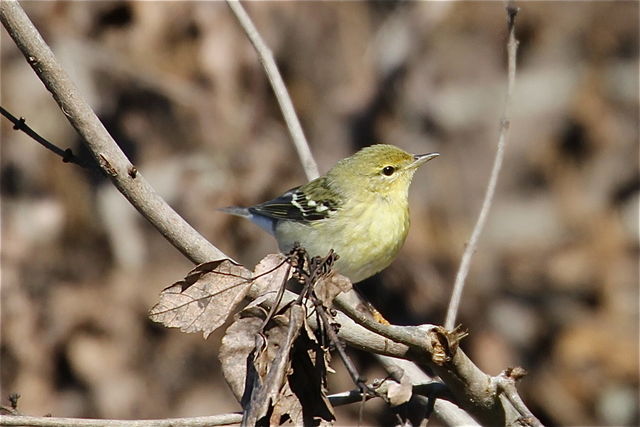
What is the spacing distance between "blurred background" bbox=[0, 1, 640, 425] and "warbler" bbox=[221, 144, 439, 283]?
4.31ft

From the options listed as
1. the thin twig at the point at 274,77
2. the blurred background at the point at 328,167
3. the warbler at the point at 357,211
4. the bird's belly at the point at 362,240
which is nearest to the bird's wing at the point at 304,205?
the warbler at the point at 357,211

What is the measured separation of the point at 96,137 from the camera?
2.64 metres

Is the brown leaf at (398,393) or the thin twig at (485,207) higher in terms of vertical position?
the thin twig at (485,207)

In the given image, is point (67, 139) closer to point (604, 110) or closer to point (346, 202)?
point (346, 202)

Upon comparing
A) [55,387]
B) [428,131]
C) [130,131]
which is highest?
[428,131]

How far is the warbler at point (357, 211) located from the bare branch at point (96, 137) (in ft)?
8.09

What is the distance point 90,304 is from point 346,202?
317 centimetres

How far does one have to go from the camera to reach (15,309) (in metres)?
7.08

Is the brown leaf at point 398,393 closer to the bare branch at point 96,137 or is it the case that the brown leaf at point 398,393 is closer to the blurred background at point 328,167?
the bare branch at point 96,137

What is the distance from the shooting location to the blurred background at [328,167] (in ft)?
23.9

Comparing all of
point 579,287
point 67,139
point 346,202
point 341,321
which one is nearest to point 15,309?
point 67,139

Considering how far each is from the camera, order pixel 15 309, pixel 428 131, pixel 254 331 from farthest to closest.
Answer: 1. pixel 428 131
2. pixel 15 309
3. pixel 254 331

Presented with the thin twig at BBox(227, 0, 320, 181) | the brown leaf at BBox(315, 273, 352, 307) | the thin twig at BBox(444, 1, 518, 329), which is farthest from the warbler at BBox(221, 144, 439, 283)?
the brown leaf at BBox(315, 273, 352, 307)

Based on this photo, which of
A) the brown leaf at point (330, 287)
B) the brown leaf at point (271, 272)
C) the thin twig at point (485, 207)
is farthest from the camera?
the thin twig at point (485, 207)
